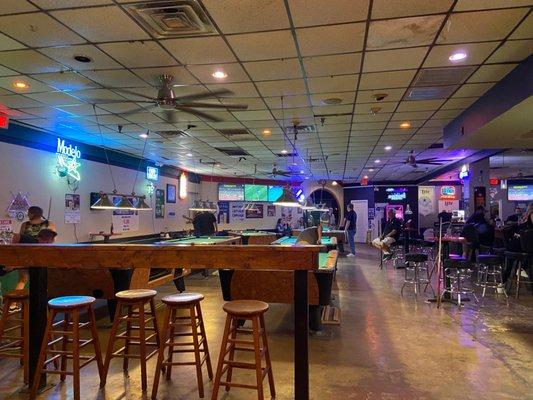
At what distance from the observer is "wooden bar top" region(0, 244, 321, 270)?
290cm

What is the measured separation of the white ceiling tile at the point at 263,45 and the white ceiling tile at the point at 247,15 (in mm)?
118

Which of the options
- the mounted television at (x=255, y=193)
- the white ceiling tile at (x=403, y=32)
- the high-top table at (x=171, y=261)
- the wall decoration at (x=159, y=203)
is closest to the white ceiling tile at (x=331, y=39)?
the white ceiling tile at (x=403, y=32)

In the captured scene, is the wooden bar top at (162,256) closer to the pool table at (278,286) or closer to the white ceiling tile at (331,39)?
the pool table at (278,286)

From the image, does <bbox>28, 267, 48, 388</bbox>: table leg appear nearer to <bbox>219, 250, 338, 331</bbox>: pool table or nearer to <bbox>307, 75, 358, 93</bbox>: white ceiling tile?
<bbox>219, 250, 338, 331</bbox>: pool table

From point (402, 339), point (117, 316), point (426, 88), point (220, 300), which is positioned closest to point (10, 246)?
point (117, 316)

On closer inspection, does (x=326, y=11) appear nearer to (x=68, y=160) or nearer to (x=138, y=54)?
(x=138, y=54)

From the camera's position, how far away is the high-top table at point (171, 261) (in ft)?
9.39

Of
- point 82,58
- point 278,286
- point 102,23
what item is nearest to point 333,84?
point 278,286

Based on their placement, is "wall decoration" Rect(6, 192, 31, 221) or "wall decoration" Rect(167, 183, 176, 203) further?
"wall decoration" Rect(167, 183, 176, 203)

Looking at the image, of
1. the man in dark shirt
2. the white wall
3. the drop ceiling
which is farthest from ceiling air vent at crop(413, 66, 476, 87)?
the white wall

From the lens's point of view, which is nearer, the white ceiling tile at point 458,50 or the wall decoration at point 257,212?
the white ceiling tile at point 458,50

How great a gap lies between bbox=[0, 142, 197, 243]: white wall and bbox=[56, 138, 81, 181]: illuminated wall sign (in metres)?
0.13

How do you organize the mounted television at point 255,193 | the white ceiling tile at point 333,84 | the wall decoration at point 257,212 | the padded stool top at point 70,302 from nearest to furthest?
1. the padded stool top at point 70,302
2. the white ceiling tile at point 333,84
3. the mounted television at point 255,193
4. the wall decoration at point 257,212

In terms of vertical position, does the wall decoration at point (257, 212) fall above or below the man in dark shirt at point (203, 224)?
above
